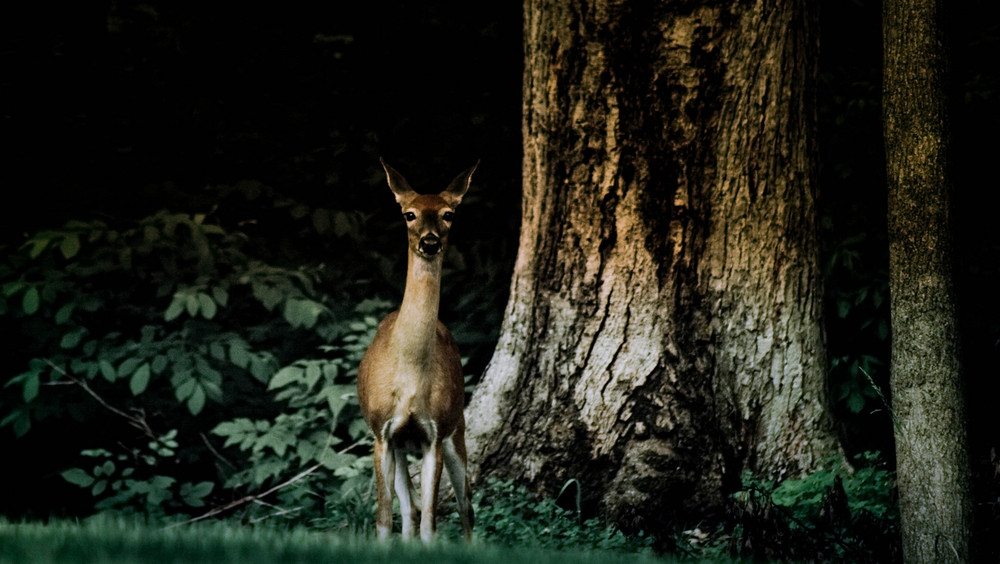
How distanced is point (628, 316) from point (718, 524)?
122 cm

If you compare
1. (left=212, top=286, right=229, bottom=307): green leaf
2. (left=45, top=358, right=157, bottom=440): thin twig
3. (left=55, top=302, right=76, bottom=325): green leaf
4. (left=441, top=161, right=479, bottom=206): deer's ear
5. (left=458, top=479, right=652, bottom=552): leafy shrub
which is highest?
(left=441, top=161, right=479, bottom=206): deer's ear

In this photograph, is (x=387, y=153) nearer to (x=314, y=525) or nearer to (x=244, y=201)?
(x=244, y=201)

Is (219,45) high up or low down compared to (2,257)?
up

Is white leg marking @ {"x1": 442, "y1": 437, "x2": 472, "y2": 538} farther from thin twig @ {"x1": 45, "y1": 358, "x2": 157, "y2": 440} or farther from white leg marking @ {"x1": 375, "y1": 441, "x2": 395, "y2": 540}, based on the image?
thin twig @ {"x1": 45, "y1": 358, "x2": 157, "y2": 440}

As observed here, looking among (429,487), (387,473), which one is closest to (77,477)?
(387,473)

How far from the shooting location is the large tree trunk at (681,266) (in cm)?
568

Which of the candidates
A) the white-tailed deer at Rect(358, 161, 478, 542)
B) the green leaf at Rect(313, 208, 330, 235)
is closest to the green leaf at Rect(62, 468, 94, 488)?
the green leaf at Rect(313, 208, 330, 235)

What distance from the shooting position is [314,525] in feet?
20.6

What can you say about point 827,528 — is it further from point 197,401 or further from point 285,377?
point 197,401

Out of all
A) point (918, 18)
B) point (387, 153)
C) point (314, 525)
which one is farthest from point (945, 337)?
point (387, 153)

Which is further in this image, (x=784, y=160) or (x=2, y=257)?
(x=2, y=257)

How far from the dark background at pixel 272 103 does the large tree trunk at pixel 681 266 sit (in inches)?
70.7

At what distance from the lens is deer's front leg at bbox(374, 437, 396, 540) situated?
15.9 ft

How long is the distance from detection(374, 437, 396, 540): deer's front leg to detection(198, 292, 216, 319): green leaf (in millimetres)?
2040
